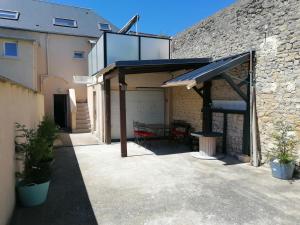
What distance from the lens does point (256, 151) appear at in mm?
6695

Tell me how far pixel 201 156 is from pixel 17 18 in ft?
46.9

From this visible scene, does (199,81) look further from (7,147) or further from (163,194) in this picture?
(7,147)

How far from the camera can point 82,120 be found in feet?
45.9

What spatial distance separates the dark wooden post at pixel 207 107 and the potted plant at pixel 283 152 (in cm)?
281

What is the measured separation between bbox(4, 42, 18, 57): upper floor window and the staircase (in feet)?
14.2

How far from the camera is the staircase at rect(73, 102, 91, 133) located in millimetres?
13641

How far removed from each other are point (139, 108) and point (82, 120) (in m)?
4.22

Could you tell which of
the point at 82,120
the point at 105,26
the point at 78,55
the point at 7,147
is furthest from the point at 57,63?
the point at 7,147

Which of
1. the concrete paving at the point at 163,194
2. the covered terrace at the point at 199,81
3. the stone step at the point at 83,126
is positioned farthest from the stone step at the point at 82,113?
the concrete paving at the point at 163,194

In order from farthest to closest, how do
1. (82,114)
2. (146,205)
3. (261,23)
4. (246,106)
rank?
(82,114)
(246,106)
(261,23)
(146,205)

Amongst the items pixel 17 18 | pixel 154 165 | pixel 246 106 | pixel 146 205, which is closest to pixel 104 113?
pixel 154 165

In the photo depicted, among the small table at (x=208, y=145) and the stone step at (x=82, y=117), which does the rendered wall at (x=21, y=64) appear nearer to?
the stone step at (x=82, y=117)

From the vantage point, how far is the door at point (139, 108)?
35.8 ft

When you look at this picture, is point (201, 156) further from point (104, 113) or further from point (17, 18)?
point (17, 18)
